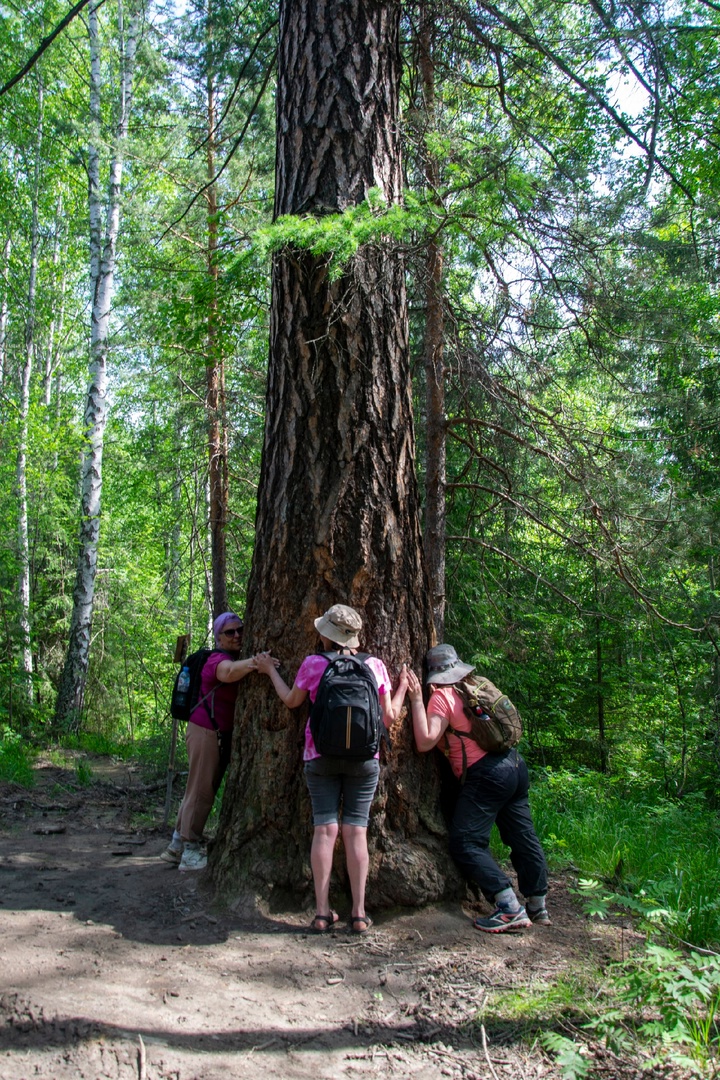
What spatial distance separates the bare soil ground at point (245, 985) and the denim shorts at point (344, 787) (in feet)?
1.90

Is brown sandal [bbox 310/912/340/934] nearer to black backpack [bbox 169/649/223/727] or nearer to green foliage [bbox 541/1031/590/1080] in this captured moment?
green foliage [bbox 541/1031/590/1080]

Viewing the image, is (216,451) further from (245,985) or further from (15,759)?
(245,985)

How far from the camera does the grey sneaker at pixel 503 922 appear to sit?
4.09 metres

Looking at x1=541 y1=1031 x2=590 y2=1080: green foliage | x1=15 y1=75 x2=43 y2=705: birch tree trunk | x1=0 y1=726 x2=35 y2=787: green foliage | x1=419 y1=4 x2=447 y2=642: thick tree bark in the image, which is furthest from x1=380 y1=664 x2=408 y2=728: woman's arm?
x1=15 y1=75 x2=43 y2=705: birch tree trunk

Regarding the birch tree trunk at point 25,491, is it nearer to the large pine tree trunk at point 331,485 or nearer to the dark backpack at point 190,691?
the dark backpack at point 190,691

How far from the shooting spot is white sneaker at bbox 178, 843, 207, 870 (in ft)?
16.1

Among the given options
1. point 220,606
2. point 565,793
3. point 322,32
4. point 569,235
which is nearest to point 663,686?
point 565,793

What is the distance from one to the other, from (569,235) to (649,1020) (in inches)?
204

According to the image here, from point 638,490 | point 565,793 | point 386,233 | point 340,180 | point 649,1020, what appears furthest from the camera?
point 565,793

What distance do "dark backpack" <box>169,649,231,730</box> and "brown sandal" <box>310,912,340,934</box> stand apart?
156 centimetres

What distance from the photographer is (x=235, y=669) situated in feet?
15.2

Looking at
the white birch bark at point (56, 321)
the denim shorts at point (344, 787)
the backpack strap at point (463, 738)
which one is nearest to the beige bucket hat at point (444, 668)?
the backpack strap at point (463, 738)

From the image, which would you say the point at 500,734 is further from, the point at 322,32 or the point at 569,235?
the point at 322,32

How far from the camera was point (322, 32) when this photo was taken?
195 inches
